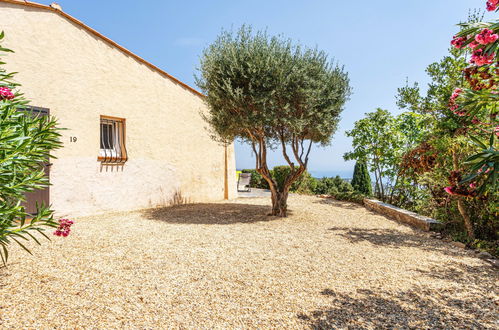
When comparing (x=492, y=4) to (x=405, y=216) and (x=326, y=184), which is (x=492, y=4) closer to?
(x=405, y=216)

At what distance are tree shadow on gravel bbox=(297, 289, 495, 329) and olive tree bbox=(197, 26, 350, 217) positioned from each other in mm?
4407

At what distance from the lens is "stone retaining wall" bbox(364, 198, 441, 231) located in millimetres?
6602

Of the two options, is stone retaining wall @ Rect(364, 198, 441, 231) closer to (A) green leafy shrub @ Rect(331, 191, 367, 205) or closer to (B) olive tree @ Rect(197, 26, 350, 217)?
(A) green leafy shrub @ Rect(331, 191, 367, 205)

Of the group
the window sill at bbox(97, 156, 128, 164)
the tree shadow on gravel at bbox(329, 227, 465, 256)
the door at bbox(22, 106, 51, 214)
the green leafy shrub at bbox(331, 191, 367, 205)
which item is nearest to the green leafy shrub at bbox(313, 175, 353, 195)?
the green leafy shrub at bbox(331, 191, 367, 205)

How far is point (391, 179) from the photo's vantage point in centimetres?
984

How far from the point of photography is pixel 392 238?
5832 millimetres

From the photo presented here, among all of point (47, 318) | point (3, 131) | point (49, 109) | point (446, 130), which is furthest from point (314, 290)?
point (49, 109)

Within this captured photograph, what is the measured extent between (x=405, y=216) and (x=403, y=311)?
5206mm

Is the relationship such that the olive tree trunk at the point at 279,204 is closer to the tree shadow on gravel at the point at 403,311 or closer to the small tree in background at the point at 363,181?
the tree shadow on gravel at the point at 403,311

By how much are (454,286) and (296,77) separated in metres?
5.15

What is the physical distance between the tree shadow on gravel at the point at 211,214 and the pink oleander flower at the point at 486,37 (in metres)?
5.47

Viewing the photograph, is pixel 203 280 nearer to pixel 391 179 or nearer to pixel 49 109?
pixel 49 109

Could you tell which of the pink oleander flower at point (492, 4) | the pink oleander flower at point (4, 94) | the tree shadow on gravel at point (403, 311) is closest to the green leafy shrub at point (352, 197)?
the tree shadow on gravel at point (403, 311)

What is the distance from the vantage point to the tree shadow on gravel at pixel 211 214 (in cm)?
711
